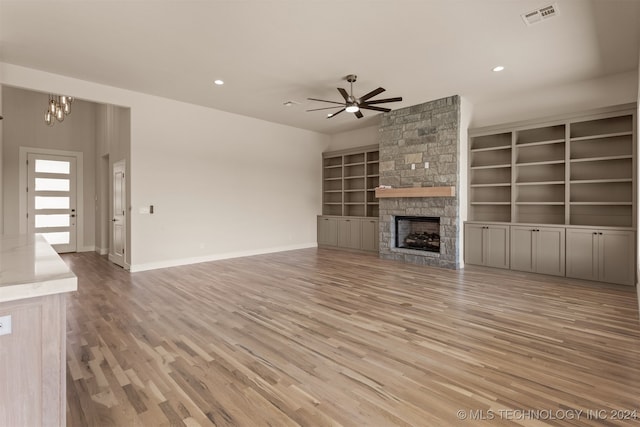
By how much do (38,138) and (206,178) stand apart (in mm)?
4321

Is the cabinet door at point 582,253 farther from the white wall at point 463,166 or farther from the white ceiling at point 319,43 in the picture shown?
the white ceiling at point 319,43

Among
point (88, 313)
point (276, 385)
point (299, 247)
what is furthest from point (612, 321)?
point (299, 247)

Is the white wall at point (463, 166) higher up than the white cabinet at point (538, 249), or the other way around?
the white wall at point (463, 166)

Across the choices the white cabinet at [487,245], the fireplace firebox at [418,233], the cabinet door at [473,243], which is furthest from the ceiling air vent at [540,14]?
the fireplace firebox at [418,233]

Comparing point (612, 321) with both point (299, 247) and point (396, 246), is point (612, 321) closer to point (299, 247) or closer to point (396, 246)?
point (396, 246)

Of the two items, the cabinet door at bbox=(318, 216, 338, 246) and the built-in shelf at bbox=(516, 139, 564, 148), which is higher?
the built-in shelf at bbox=(516, 139, 564, 148)

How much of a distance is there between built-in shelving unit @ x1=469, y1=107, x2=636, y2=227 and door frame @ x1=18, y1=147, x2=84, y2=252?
9.06m

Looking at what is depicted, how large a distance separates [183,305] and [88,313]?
959 mm

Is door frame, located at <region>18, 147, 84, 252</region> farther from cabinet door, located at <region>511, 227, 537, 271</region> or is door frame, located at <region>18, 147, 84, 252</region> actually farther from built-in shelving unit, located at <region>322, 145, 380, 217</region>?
cabinet door, located at <region>511, 227, 537, 271</region>

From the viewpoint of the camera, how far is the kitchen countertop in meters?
1.15

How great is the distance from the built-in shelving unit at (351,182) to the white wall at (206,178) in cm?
52

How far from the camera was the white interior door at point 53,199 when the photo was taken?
7.48 metres

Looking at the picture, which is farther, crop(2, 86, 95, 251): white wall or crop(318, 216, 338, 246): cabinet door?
crop(318, 216, 338, 246): cabinet door

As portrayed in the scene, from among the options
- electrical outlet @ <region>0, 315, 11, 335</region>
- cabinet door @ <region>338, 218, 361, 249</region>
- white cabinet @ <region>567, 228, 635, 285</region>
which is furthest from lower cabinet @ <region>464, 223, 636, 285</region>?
electrical outlet @ <region>0, 315, 11, 335</region>
